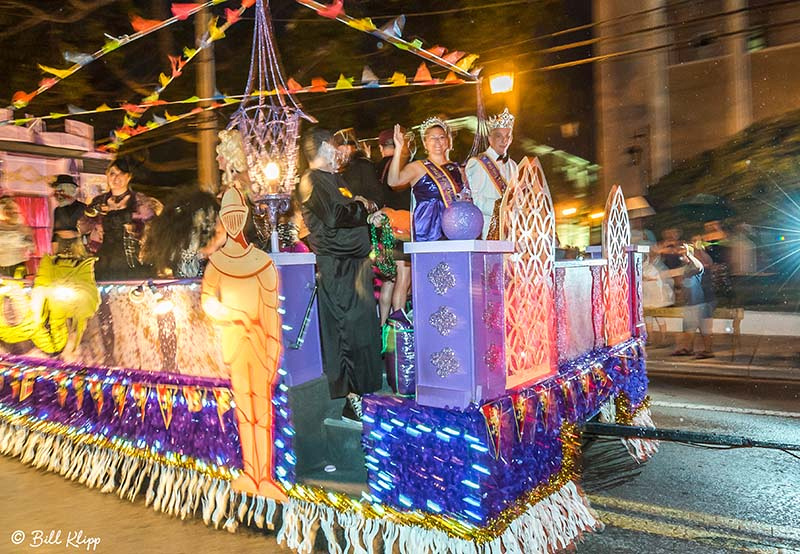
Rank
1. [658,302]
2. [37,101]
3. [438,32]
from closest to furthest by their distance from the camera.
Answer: [37,101] → [658,302] → [438,32]

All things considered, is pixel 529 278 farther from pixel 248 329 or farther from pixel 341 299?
pixel 248 329

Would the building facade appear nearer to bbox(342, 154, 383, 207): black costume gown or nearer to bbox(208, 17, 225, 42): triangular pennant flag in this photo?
bbox(208, 17, 225, 42): triangular pennant flag

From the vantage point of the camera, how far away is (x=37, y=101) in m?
10.3

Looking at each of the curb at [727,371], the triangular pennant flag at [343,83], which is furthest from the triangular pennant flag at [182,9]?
the curb at [727,371]

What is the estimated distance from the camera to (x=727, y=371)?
362 inches

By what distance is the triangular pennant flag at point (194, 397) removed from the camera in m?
4.32

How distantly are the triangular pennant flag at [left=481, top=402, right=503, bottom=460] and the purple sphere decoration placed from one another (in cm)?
89

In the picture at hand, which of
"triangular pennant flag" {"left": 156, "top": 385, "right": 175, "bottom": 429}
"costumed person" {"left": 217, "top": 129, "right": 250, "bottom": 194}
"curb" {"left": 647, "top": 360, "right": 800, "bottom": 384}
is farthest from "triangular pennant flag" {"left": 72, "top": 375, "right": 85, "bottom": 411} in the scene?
"curb" {"left": 647, "top": 360, "right": 800, "bottom": 384}

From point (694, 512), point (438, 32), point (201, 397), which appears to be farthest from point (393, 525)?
point (438, 32)

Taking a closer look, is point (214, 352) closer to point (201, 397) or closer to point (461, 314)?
point (201, 397)

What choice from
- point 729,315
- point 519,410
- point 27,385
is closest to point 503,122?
point 519,410

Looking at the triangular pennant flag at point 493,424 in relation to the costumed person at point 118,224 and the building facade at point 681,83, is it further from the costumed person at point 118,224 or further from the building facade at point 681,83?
the building facade at point 681,83

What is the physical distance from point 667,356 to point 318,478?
26.9 ft

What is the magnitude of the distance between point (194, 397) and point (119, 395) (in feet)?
3.22
